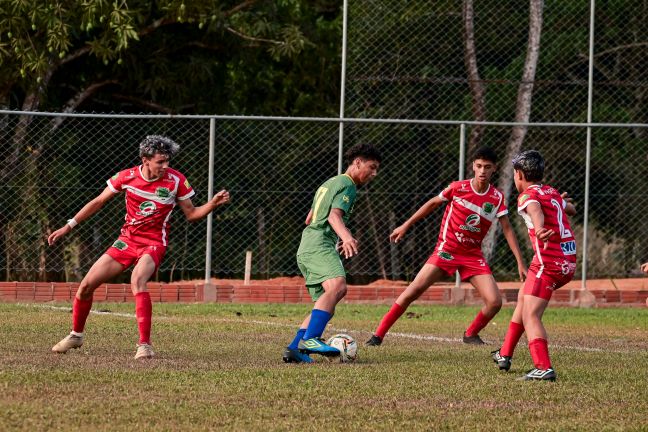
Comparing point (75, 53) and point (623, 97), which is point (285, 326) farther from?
point (623, 97)

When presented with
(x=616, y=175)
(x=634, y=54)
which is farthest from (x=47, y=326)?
(x=634, y=54)

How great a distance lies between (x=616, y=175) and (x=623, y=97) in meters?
1.61

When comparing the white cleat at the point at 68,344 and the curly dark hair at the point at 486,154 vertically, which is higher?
the curly dark hair at the point at 486,154

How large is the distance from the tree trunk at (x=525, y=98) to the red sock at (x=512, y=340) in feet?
29.5

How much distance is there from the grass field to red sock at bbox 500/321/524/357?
0.50 ft

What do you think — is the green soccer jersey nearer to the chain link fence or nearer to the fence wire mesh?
the chain link fence

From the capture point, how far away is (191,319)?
13484 millimetres

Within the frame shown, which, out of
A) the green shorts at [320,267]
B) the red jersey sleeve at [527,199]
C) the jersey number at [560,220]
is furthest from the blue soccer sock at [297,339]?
the jersey number at [560,220]

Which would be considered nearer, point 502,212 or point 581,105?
point 502,212

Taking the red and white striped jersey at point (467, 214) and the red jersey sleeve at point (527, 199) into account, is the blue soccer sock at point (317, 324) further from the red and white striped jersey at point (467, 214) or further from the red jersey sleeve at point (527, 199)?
the red and white striped jersey at point (467, 214)

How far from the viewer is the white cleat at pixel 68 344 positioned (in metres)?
9.61

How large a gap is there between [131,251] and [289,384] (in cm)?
244

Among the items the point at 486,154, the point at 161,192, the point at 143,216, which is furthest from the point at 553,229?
the point at 143,216

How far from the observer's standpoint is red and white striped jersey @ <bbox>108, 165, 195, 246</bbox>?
9.89 metres
